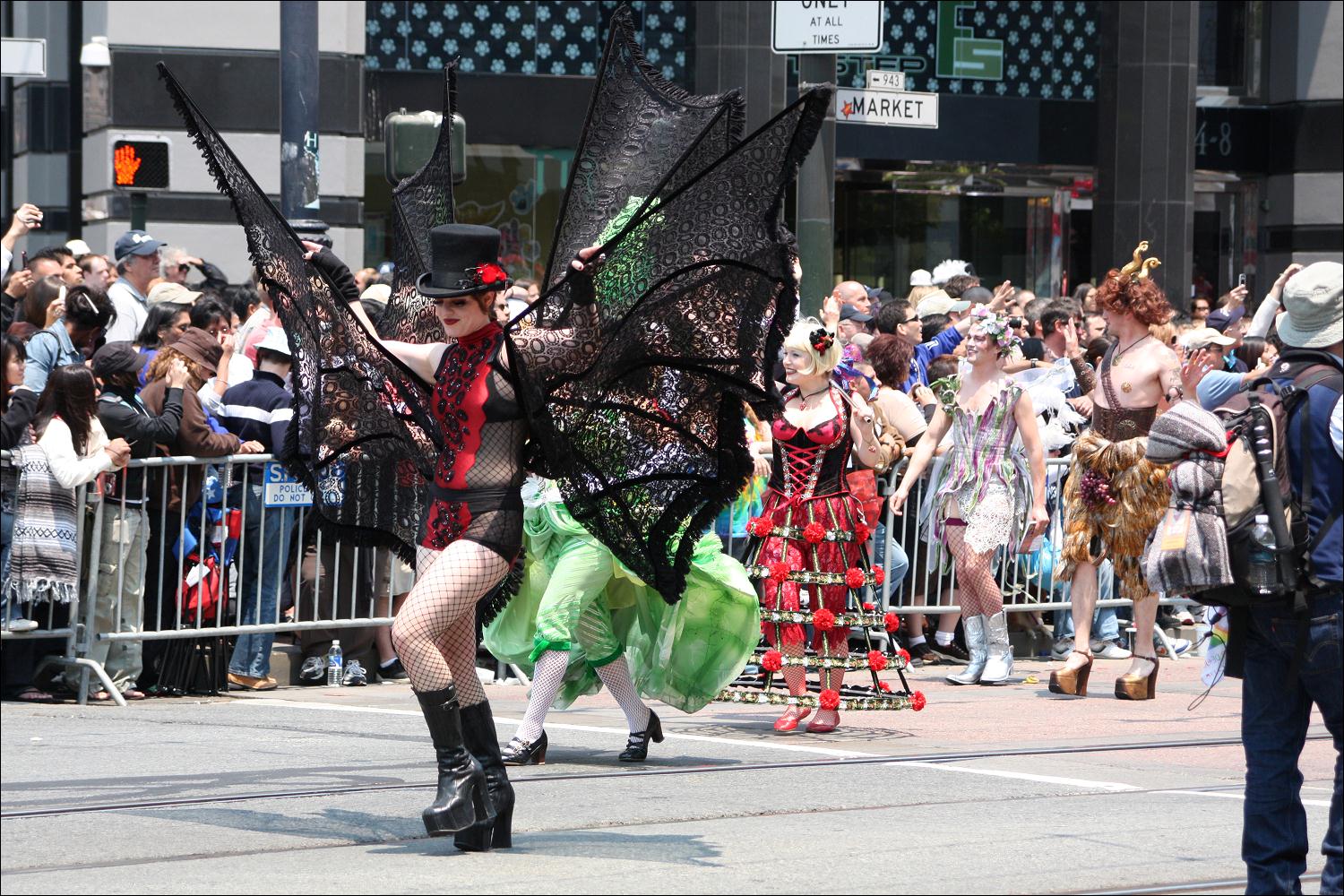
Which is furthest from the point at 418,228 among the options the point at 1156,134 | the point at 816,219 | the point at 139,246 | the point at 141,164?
the point at 1156,134

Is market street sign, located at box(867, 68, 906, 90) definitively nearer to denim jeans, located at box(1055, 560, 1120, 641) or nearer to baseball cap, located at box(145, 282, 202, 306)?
denim jeans, located at box(1055, 560, 1120, 641)

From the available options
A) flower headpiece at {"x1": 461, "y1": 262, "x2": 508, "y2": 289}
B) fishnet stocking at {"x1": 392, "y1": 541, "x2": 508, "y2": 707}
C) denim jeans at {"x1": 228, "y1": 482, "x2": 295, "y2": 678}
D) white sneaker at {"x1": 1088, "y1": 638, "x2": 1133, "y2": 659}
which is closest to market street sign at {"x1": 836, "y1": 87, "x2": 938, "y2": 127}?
white sneaker at {"x1": 1088, "y1": 638, "x2": 1133, "y2": 659}

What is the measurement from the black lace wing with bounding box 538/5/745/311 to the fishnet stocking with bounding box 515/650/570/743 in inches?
74.8

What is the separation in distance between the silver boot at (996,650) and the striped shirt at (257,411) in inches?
164

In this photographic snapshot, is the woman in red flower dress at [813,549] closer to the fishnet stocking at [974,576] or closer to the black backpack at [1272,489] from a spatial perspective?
the fishnet stocking at [974,576]

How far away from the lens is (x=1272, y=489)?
19.9 feet

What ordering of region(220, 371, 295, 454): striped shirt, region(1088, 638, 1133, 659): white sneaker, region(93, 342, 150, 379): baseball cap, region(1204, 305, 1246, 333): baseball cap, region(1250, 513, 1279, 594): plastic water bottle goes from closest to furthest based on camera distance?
region(1250, 513, 1279, 594): plastic water bottle
region(93, 342, 150, 379): baseball cap
region(220, 371, 295, 454): striped shirt
region(1088, 638, 1133, 659): white sneaker
region(1204, 305, 1246, 333): baseball cap

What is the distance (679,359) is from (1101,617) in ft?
23.1

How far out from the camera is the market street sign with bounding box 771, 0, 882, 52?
11.3 m

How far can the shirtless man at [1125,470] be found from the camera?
1134 cm

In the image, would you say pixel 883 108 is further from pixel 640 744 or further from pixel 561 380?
pixel 561 380

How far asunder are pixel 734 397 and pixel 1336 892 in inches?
109

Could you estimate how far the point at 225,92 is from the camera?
62.4 feet

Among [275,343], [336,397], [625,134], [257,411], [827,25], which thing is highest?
→ [827,25]
